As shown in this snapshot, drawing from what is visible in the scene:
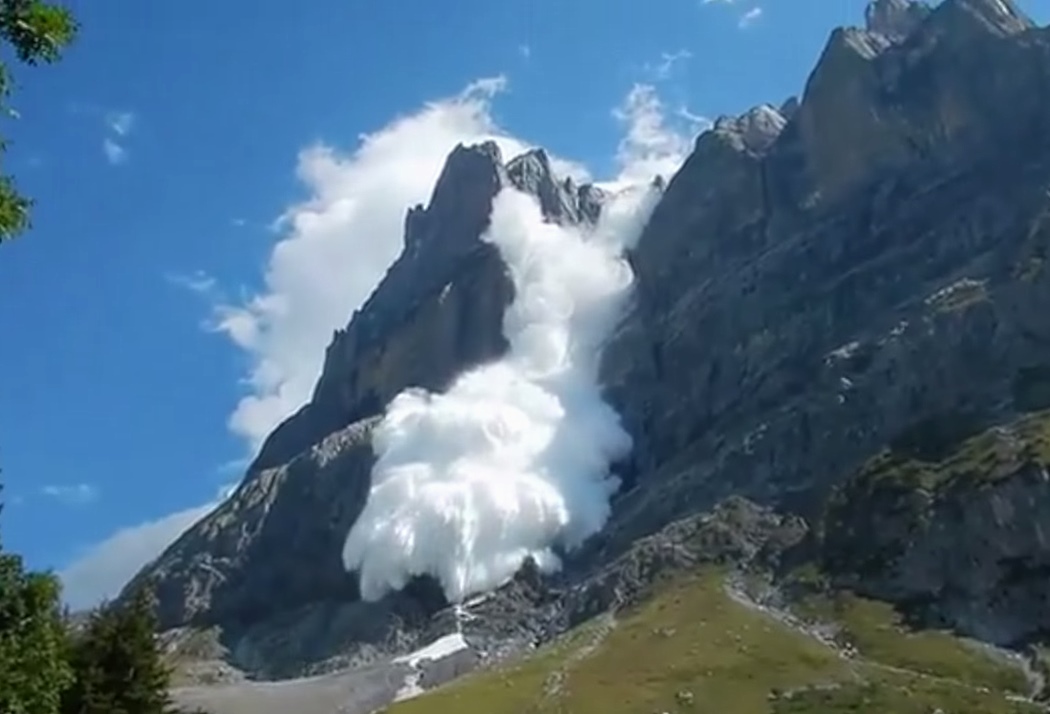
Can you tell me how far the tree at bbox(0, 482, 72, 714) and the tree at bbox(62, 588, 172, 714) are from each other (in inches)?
551

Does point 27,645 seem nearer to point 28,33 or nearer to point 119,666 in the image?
point 28,33

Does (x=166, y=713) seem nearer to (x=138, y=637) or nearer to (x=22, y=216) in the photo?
(x=138, y=637)

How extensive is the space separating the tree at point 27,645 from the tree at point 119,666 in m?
14.0

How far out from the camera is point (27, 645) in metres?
18.2

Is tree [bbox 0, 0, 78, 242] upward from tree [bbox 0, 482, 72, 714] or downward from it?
upward

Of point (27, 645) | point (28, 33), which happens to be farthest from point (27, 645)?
point (28, 33)

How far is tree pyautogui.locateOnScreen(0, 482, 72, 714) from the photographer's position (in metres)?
17.3

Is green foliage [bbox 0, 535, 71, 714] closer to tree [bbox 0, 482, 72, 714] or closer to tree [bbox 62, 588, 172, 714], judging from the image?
tree [bbox 0, 482, 72, 714]

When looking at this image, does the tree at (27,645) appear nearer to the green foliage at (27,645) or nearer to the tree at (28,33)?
the green foliage at (27,645)

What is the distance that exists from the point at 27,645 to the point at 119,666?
1736 cm

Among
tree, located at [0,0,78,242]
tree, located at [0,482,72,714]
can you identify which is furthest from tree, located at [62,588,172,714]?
tree, located at [0,0,78,242]

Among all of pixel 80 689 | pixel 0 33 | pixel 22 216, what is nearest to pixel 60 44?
pixel 0 33

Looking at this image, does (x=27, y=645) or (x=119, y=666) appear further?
(x=119, y=666)

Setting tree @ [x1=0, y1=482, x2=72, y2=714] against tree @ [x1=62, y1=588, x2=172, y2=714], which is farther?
tree @ [x1=62, y1=588, x2=172, y2=714]
